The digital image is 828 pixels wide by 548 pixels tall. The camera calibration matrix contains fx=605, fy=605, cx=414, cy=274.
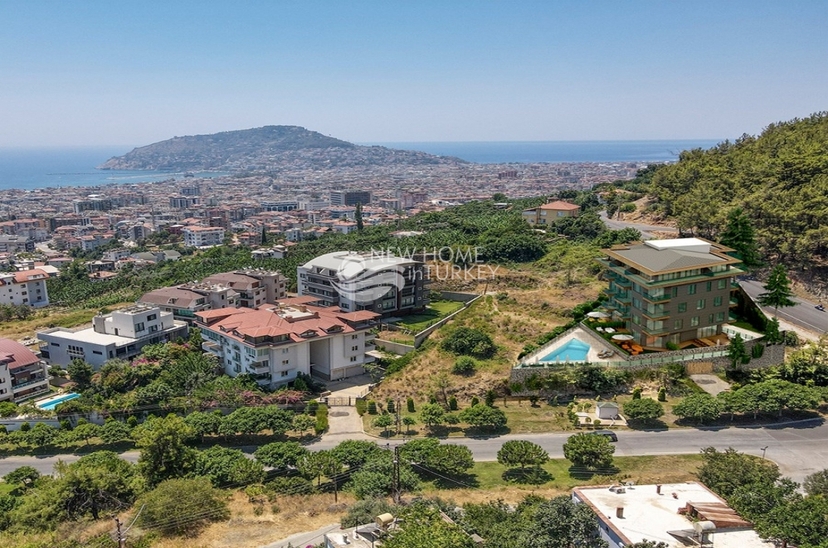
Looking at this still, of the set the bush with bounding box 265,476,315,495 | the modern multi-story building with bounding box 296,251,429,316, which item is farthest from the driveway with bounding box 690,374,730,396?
the modern multi-story building with bounding box 296,251,429,316

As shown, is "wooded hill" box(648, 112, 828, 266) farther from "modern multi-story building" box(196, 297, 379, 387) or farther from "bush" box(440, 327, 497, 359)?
"modern multi-story building" box(196, 297, 379, 387)

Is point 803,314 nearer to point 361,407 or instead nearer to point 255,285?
point 361,407

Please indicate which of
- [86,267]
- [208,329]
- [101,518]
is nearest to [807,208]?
[208,329]

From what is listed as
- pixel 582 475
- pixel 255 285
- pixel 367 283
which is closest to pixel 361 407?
pixel 582 475

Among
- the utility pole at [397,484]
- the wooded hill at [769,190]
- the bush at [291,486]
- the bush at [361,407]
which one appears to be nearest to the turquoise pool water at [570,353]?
the bush at [361,407]

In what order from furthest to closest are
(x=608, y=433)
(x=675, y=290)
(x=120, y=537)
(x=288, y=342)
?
(x=288, y=342)
(x=675, y=290)
(x=608, y=433)
(x=120, y=537)
